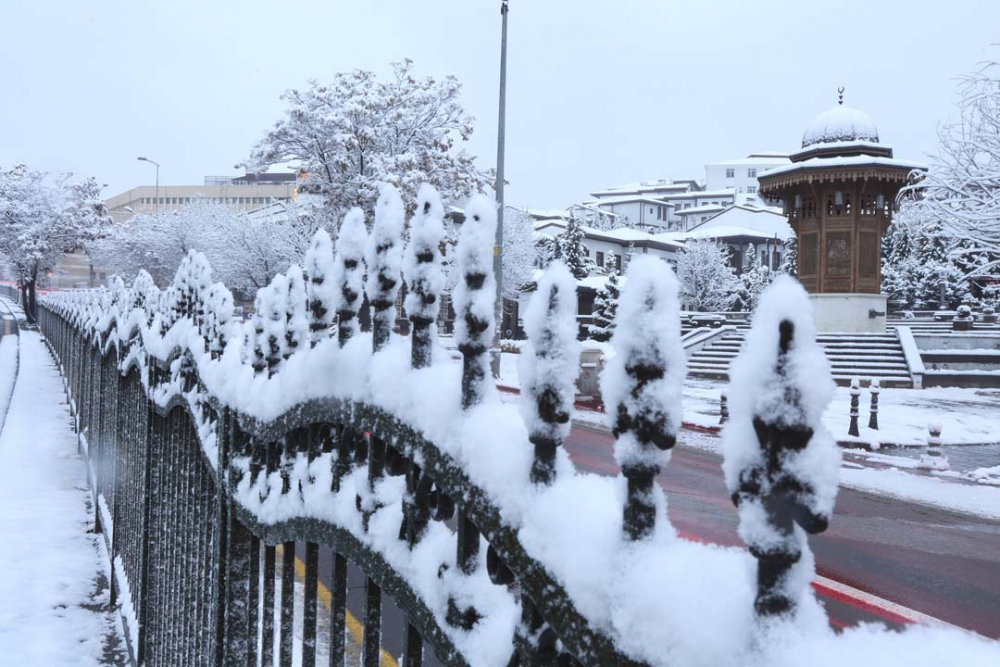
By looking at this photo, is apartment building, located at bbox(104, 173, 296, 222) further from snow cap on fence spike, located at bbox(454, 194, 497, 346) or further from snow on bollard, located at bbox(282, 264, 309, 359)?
snow cap on fence spike, located at bbox(454, 194, 497, 346)

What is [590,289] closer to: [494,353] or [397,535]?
[494,353]

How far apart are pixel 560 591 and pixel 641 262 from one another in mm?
468

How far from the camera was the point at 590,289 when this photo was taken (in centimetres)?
4891

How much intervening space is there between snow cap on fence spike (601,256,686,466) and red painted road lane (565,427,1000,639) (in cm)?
525

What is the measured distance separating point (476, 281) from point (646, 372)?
1.49 feet

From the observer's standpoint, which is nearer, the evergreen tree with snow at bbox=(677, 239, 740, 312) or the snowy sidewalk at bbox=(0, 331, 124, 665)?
the snowy sidewalk at bbox=(0, 331, 124, 665)

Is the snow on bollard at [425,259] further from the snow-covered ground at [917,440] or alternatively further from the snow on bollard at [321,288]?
the snow-covered ground at [917,440]

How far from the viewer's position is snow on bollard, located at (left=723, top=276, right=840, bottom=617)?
0.70 meters

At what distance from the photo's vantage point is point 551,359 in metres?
1.03

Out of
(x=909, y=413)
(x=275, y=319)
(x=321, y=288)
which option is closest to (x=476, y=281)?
(x=321, y=288)

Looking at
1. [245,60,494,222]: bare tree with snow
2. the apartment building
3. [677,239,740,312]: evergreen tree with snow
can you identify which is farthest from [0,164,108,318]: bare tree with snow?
the apartment building

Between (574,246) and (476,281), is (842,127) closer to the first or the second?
(574,246)

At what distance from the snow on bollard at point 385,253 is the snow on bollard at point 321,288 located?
0.31 metres

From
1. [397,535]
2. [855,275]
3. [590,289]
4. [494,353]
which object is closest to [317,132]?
[494,353]
